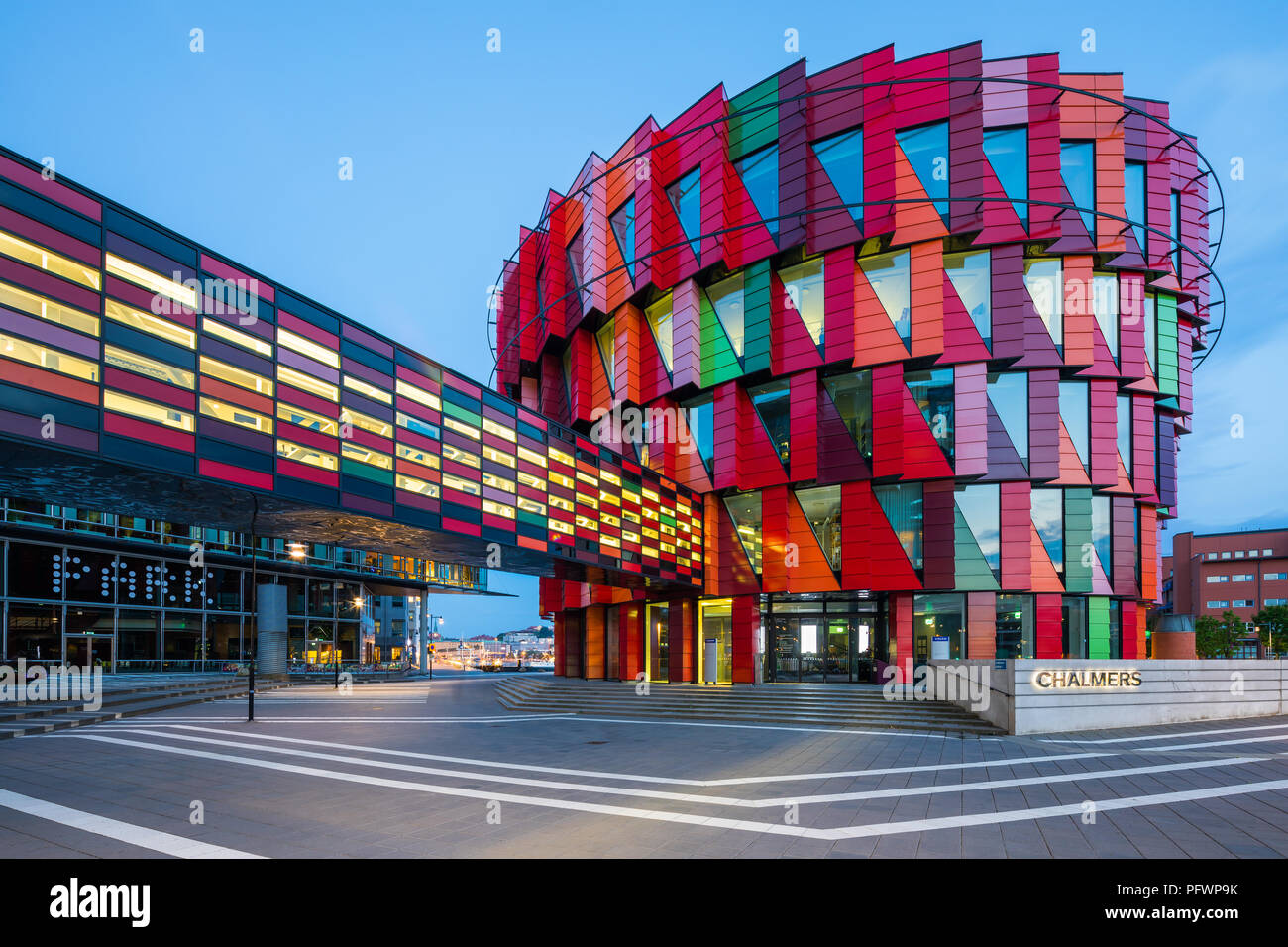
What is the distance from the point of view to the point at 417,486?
22469 mm

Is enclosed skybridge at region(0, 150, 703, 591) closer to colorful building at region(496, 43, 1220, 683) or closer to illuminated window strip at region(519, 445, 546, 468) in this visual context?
illuminated window strip at region(519, 445, 546, 468)

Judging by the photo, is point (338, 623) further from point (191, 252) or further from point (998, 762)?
point (998, 762)

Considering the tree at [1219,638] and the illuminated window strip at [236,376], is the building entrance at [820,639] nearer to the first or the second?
the illuminated window strip at [236,376]

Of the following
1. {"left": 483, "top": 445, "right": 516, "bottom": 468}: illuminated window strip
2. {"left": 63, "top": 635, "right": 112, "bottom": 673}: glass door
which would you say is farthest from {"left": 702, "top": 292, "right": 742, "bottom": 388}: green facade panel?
{"left": 63, "top": 635, "right": 112, "bottom": 673}: glass door

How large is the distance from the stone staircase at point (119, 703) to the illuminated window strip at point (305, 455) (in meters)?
10.2

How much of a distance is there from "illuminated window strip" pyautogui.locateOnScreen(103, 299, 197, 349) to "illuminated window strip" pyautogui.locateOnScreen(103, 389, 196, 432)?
5.17ft

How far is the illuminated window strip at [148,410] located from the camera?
1529 cm

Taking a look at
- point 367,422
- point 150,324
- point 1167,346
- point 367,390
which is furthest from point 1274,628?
point 150,324

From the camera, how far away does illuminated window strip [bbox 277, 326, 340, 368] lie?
19094 millimetres

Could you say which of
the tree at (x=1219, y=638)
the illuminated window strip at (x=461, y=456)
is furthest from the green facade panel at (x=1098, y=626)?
the tree at (x=1219, y=638)

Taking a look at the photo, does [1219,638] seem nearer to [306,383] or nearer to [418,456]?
[418,456]

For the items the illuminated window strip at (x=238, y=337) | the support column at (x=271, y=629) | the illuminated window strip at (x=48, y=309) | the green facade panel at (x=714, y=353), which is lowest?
the support column at (x=271, y=629)
